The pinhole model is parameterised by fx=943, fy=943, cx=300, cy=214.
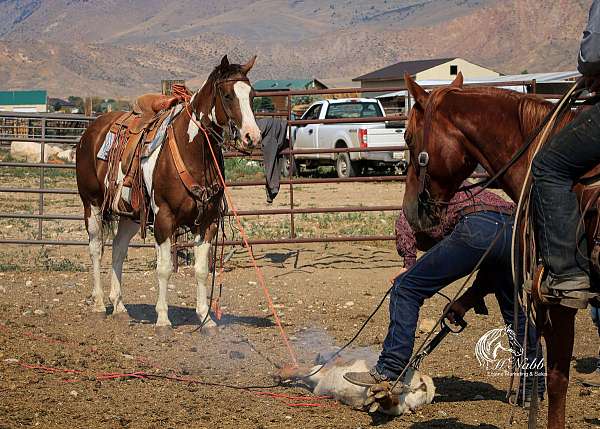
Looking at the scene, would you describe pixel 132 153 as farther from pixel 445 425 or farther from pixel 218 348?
pixel 445 425

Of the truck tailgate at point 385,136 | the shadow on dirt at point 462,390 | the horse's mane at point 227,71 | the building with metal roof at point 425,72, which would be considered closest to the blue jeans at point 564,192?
the shadow on dirt at point 462,390

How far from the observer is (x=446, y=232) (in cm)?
565

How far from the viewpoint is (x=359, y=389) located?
572 centimetres

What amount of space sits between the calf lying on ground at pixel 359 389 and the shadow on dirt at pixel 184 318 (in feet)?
7.75

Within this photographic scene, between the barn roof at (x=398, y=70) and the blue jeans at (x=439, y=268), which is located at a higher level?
the barn roof at (x=398, y=70)

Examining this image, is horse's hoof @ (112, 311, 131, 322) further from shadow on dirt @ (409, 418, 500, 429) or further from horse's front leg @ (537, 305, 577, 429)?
horse's front leg @ (537, 305, 577, 429)

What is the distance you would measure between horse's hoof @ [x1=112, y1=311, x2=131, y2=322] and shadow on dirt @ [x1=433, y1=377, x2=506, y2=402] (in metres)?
3.30

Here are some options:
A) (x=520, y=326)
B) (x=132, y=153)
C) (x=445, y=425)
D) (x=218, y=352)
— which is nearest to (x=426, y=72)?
(x=132, y=153)

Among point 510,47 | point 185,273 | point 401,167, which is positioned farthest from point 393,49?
point 185,273

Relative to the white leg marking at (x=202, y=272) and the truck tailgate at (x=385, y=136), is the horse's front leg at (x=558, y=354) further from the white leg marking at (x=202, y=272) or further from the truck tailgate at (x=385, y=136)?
the truck tailgate at (x=385, y=136)

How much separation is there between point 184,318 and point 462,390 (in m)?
3.40

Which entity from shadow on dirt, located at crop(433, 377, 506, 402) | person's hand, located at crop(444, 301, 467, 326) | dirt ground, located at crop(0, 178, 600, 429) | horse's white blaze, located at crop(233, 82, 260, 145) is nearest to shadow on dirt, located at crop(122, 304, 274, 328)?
dirt ground, located at crop(0, 178, 600, 429)

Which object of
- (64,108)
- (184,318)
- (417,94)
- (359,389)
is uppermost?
(417,94)

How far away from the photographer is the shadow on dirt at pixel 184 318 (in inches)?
337
